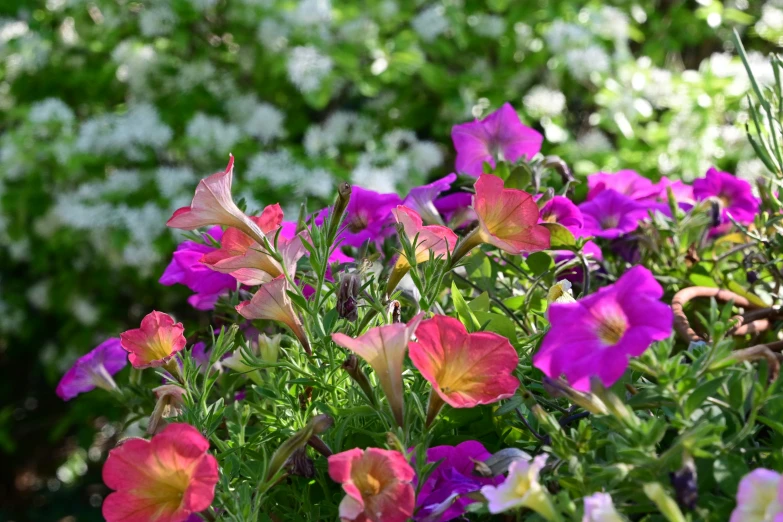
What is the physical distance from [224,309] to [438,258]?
29 cm

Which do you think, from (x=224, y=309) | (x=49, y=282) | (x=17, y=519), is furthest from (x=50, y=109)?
(x=224, y=309)

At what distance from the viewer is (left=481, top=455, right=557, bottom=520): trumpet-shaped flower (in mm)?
415

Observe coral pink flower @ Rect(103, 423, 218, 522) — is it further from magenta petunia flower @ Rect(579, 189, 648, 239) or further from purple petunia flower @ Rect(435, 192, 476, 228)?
magenta petunia flower @ Rect(579, 189, 648, 239)

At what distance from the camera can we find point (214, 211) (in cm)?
59

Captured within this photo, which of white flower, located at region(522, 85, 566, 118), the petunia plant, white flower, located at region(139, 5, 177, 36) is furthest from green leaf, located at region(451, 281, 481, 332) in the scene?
white flower, located at region(139, 5, 177, 36)

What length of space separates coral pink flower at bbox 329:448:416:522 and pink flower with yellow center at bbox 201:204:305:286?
0.16 m

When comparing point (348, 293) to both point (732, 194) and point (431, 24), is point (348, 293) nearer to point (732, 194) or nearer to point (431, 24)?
point (732, 194)

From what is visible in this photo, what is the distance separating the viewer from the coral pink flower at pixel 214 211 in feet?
1.93

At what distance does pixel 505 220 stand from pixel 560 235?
120mm

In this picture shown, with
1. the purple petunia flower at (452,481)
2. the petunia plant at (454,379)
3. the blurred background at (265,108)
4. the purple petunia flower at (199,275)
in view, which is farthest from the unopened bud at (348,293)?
the blurred background at (265,108)

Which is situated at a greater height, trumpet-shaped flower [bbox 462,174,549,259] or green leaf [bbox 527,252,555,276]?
trumpet-shaped flower [bbox 462,174,549,259]

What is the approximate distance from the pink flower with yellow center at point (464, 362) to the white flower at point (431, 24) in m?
2.27

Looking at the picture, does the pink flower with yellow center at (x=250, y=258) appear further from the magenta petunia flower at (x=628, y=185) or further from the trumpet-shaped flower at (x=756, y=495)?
the magenta petunia flower at (x=628, y=185)

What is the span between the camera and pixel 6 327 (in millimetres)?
2947
